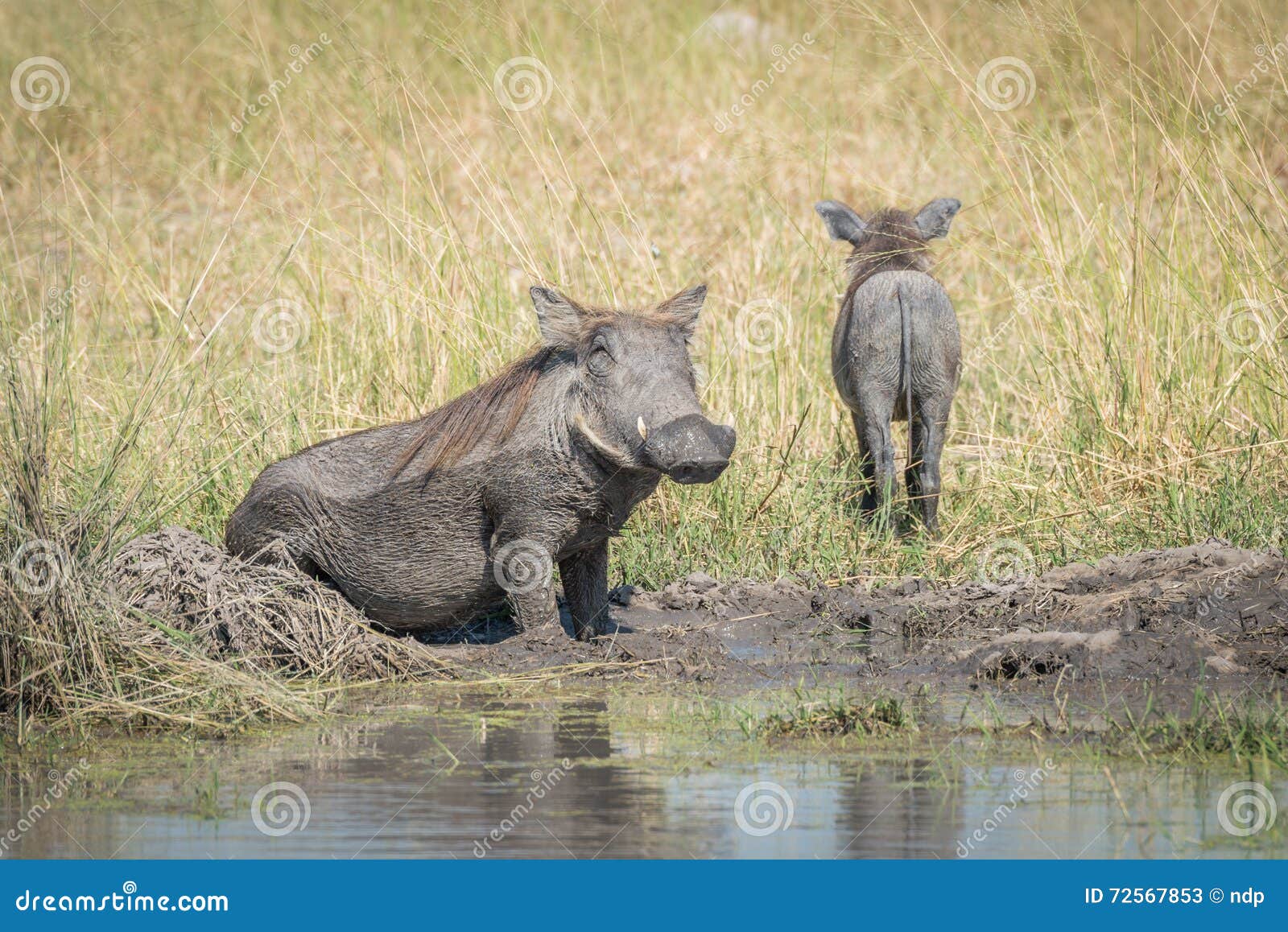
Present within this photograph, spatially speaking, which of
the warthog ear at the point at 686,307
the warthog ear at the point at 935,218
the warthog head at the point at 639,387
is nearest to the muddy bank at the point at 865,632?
the warthog head at the point at 639,387

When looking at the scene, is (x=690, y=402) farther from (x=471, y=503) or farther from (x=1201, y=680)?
(x=1201, y=680)

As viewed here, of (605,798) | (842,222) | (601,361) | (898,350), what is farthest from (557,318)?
(842,222)

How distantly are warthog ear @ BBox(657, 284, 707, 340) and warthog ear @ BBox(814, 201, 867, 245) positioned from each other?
77.0 inches

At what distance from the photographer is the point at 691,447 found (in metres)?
5.30

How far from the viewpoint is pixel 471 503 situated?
5883 millimetres

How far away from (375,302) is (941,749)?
4.80 metres

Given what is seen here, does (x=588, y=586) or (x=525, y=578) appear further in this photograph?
(x=588, y=586)

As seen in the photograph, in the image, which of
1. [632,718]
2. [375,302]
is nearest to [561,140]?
[375,302]

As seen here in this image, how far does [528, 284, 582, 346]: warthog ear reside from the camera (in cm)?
574

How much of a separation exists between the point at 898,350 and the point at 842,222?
2.50 feet

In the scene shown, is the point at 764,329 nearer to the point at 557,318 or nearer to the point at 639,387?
the point at 557,318

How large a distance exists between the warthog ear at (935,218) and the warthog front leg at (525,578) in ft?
9.01

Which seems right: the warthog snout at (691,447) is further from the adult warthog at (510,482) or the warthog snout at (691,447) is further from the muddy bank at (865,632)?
the muddy bank at (865,632)

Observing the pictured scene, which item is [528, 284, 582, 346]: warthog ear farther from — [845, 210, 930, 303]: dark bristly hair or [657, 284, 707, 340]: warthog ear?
[845, 210, 930, 303]: dark bristly hair
